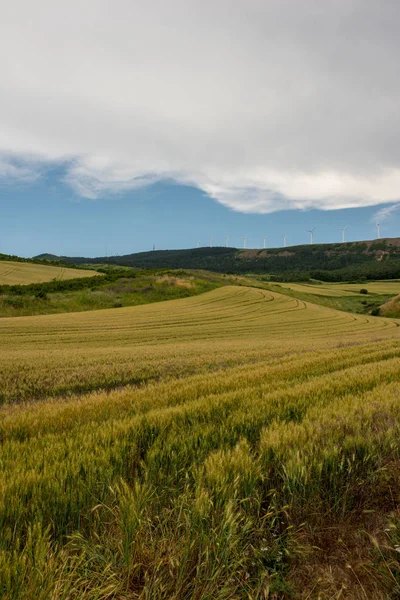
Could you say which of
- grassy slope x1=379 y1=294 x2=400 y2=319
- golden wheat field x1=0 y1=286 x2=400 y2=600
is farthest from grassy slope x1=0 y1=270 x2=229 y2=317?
golden wheat field x1=0 y1=286 x2=400 y2=600

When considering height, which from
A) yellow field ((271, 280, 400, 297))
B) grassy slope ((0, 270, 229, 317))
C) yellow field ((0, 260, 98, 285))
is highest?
yellow field ((0, 260, 98, 285))

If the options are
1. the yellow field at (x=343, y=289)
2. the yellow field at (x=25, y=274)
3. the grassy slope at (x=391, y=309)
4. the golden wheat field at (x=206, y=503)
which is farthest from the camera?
the yellow field at (x=343, y=289)

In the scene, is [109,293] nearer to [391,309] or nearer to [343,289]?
[391,309]

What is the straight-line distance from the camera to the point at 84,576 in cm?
177

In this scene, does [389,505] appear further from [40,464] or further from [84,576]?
[40,464]

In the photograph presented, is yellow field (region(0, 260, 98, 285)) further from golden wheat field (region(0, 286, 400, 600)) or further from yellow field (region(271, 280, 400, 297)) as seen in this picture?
golden wheat field (region(0, 286, 400, 600))

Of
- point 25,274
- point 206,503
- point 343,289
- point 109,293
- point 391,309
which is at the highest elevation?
point 25,274

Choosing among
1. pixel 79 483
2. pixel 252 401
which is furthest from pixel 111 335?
pixel 79 483

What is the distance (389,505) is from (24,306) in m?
50.2

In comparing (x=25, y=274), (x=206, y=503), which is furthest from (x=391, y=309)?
(x=25, y=274)

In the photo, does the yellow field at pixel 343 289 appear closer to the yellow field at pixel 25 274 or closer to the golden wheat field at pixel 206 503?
the yellow field at pixel 25 274

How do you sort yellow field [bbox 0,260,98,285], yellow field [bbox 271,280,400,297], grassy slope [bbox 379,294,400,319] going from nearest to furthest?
grassy slope [bbox 379,294,400,319] → yellow field [bbox 0,260,98,285] → yellow field [bbox 271,280,400,297]

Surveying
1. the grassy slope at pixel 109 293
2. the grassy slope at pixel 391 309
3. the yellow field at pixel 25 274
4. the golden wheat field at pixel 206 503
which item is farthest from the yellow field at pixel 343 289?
the golden wheat field at pixel 206 503

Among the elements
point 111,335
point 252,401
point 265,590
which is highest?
point 265,590
